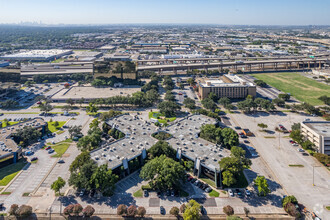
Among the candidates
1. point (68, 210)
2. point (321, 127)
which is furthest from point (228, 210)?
point (321, 127)

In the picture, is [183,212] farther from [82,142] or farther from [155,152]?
[82,142]

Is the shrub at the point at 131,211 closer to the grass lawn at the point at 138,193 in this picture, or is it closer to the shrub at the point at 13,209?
the grass lawn at the point at 138,193

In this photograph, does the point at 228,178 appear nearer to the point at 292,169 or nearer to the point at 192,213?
the point at 192,213

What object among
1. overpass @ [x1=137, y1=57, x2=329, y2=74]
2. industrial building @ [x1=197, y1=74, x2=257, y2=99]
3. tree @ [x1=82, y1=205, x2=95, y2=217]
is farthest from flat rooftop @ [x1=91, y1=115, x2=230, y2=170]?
overpass @ [x1=137, y1=57, x2=329, y2=74]

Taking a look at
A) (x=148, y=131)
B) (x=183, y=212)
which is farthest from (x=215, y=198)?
(x=148, y=131)

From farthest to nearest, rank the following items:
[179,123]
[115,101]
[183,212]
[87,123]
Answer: [115,101]
[87,123]
[179,123]
[183,212]

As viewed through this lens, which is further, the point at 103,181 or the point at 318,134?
the point at 318,134
